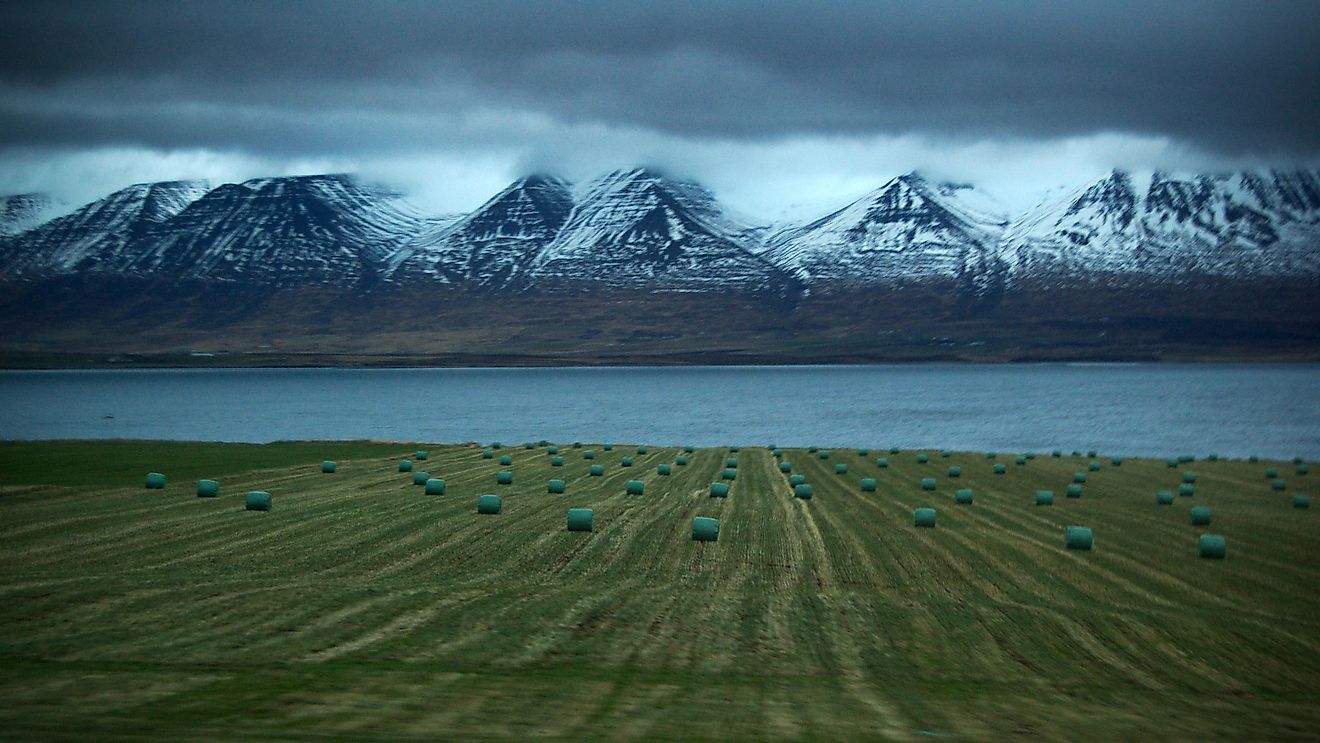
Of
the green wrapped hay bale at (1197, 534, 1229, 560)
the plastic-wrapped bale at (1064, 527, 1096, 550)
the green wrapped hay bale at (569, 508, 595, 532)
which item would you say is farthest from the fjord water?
the green wrapped hay bale at (569, 508, 595, 532)

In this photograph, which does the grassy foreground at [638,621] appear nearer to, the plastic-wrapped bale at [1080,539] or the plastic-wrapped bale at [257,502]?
the plastic-wrapped bale at [1080,539]

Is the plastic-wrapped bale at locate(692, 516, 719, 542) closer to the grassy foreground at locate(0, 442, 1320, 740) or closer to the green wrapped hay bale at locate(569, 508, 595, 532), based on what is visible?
the grassy foreground at locate(0, 442, 1320, 740)

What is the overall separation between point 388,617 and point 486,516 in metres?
17.0

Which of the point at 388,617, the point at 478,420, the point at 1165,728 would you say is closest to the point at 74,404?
the point at 478,420

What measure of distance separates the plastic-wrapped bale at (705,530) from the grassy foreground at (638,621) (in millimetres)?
412

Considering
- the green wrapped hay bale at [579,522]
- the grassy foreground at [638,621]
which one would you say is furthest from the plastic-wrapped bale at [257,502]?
the green wrapped hay bale at [579,522]

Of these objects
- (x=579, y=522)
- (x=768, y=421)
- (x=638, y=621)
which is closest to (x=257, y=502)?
(x=579, y=522)

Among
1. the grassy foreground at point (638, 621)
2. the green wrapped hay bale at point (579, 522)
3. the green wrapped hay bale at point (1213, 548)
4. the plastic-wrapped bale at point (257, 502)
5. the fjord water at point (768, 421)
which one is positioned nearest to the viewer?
the grassy foreground at point (638, 621)

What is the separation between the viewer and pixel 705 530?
125 ft

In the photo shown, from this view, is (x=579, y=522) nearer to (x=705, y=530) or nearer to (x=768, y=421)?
(x=705, y=530)

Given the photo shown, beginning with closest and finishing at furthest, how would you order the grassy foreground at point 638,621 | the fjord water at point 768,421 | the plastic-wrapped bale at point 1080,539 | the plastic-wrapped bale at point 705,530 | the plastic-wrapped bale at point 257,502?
the grassy foreground at point 638,621
the plastic-wrapped bale at point 1080,539
the plastic-wrapped bale at point 705,530
the plastic-wrapped bale at point 257,502
the fjord water at point 768,421

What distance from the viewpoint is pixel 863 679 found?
22.6 meters

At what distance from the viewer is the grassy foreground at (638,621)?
19.7 m

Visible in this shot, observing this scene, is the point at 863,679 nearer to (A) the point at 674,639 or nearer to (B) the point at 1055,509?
(A) the point at 674,639
